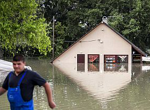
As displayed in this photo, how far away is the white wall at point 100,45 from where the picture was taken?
115ft

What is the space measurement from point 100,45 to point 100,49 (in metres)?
0.50

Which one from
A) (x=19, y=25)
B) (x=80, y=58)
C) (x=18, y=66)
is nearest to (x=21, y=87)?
(x=18, y=66)

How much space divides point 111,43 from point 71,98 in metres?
25.5

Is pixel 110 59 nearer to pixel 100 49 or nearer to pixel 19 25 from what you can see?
pixel 100 49

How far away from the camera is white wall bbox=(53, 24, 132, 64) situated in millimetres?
35125

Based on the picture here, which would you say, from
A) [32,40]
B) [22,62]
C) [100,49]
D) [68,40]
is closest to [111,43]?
[100,49]

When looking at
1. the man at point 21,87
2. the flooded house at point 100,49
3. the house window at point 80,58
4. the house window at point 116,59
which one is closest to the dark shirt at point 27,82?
the man at point 21,87

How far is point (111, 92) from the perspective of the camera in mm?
12109

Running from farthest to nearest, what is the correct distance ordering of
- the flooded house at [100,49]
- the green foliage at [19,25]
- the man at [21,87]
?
the flooded house at [100,49], the green foliage at [19,25], the man at [21,87]

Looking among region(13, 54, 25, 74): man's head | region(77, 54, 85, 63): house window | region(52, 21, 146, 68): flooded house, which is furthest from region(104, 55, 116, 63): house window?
region(13, 54, 25, 74): man's head

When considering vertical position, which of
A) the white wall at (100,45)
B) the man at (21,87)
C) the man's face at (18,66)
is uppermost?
the white wall at (100,45)

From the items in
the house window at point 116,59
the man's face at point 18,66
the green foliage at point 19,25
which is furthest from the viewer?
the house window at point 116,59

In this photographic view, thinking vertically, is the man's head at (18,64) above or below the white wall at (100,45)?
below

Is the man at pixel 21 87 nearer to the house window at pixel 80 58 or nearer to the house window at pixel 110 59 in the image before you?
the house window at pixel 80 58
